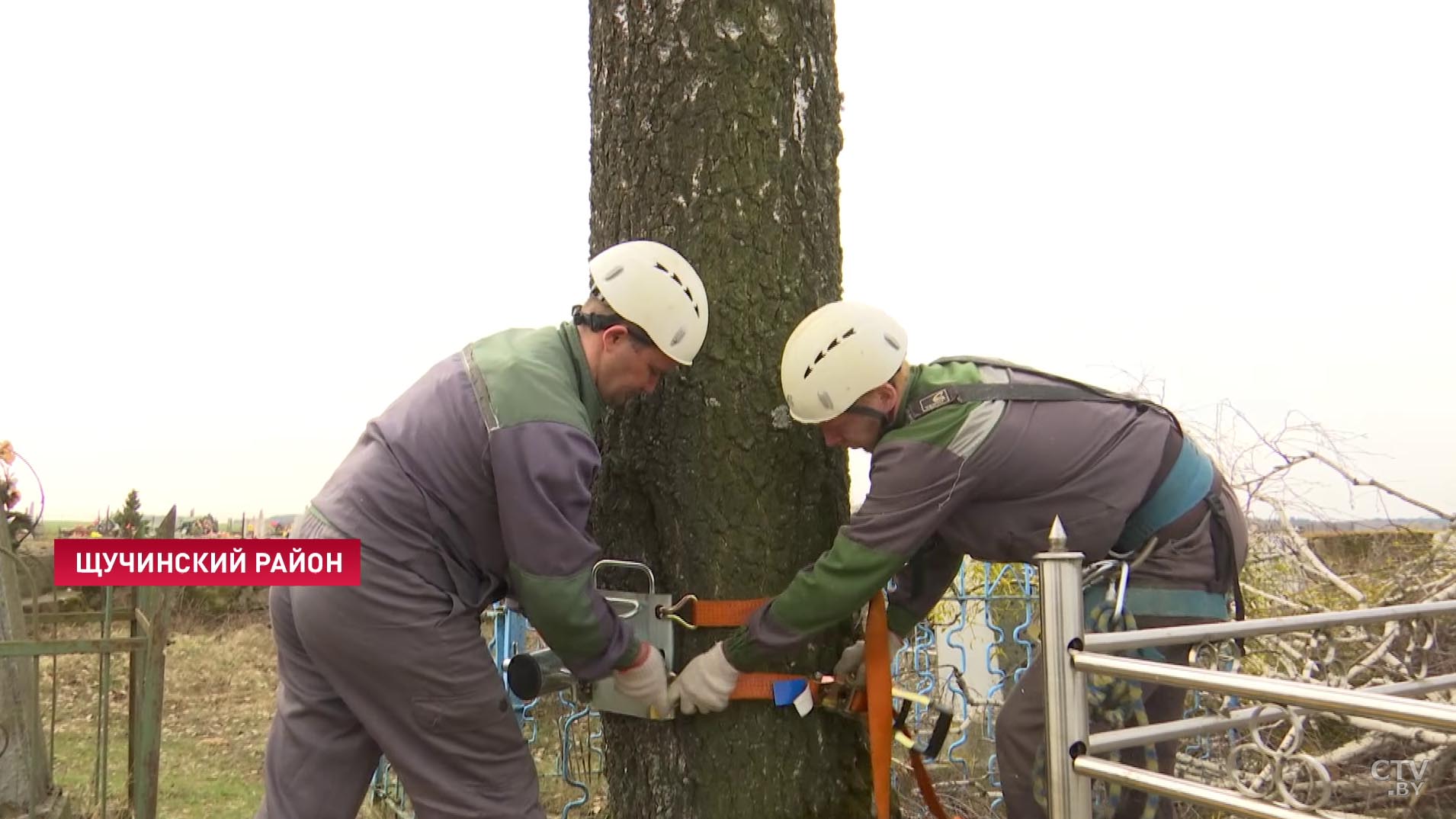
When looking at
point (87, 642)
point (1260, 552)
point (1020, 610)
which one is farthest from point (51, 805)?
point (1260, 552)

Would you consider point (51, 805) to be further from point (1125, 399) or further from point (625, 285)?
point (1125, 399)

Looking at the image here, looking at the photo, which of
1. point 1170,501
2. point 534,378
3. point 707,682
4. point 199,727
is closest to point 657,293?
point 534,378

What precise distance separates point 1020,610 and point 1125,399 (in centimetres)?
474

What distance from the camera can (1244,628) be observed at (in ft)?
6.59

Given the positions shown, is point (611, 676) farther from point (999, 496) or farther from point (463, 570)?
point (999, 496)

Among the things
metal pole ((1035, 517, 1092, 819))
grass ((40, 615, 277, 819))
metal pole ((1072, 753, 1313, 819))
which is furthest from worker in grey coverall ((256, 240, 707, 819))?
grass ((40, 615, 277, 819))

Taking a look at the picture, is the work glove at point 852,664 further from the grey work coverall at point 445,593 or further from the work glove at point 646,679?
the grey work coverall at point 445,593

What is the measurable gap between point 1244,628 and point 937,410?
0.98 meters

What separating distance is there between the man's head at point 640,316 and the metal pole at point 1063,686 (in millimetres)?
1173

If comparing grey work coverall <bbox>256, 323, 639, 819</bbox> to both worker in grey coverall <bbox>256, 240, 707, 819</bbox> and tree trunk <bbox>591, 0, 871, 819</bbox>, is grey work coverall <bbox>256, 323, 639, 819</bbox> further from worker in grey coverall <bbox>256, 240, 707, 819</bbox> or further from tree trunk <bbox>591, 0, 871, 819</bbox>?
tree trunk <bbox>591, 0, 871, 819</bbox>

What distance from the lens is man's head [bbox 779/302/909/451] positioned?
8.96ft

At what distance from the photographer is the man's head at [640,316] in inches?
105

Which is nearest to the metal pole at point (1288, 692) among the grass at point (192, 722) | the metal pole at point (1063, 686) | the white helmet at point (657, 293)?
the metal pole at point (1063, 686)

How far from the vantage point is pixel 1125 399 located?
2965 millimetres
